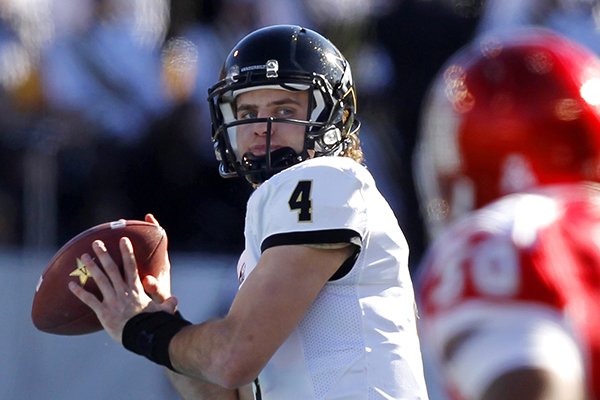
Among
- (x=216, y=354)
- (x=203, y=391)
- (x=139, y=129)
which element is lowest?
(x=203, y=391)

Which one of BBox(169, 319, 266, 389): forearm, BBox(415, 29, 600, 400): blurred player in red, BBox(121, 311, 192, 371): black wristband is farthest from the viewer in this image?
BBox(121, 311, 192, 371): black wristband

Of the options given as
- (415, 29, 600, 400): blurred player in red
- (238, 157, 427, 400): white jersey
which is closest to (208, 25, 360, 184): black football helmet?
(238, 157, 427, 400): white jersey

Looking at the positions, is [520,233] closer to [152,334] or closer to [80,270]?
[152,334]

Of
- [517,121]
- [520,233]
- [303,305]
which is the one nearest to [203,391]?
[303,305]

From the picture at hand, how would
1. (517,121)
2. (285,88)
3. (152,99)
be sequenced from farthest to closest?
(152,99) < (285,88) < (517,121)

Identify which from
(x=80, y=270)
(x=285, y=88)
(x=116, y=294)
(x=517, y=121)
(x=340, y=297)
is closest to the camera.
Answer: (x=517, y=121)

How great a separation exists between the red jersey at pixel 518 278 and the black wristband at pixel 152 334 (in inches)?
29.6

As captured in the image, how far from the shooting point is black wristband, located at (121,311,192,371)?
284 cm

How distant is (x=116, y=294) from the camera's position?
116 inches

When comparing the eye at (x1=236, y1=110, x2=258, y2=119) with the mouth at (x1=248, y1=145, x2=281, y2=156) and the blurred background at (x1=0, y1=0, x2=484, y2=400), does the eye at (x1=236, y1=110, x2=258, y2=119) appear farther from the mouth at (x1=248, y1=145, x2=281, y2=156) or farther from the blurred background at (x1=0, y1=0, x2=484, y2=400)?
the blurred background at (x1=0, y1=0, x2=484, y2=400)

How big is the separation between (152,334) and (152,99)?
12.0 ft

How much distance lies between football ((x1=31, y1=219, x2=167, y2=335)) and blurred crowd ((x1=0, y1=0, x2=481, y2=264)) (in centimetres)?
319

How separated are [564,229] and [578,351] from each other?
27 cm

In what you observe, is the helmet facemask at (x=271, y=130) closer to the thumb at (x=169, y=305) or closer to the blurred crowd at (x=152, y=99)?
the thumb at (x=169, y=305)
